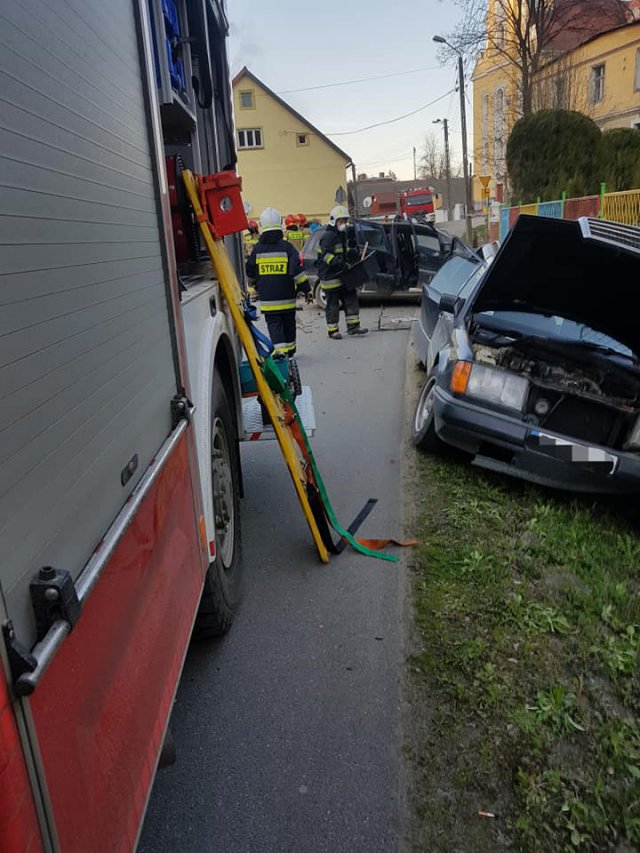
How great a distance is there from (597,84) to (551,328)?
1379 inches

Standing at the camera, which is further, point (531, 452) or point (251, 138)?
point (251, 138)

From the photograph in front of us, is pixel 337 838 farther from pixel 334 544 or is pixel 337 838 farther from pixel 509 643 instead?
pixel 334 544

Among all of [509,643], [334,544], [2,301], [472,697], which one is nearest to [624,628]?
[509,643]

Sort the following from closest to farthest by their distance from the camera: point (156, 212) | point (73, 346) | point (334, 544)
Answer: point (73, 346) < point (156, 212) < point (334, 544)

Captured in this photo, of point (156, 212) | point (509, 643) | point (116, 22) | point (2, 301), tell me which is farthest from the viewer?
point (509, 643)

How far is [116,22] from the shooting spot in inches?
65.8

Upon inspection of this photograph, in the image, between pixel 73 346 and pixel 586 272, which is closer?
pixel 73 346

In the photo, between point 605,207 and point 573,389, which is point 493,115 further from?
point 573,389

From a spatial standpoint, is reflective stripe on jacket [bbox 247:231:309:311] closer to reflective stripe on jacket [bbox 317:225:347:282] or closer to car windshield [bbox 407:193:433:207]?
reflective stripe on jacket [bbox 317:225:347:282]

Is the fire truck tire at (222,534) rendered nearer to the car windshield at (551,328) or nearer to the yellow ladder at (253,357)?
the yellow ladder at (253,357)

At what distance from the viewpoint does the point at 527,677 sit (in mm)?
2715

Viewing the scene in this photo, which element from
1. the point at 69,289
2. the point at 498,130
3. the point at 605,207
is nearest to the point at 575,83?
the point at 498,130

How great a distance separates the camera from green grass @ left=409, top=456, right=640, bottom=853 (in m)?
2.10

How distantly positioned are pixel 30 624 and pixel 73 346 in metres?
0.50
